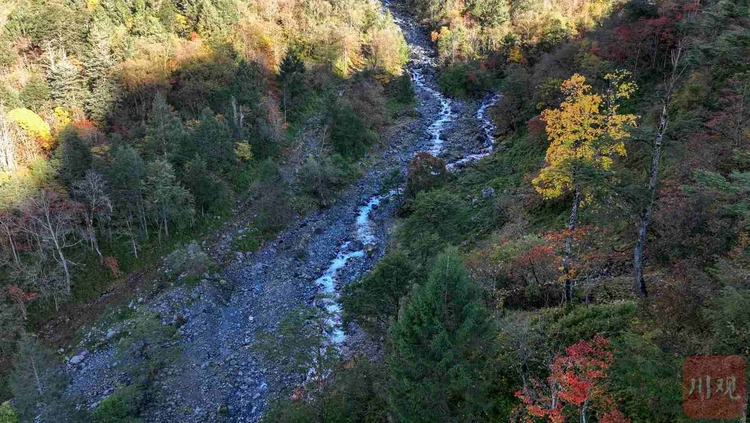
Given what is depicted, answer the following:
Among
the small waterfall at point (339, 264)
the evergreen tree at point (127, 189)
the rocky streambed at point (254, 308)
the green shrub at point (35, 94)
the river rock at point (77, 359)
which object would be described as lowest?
the small waterfall at point (339, 264)

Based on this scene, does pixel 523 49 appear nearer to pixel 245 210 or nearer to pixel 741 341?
pixel 245 210

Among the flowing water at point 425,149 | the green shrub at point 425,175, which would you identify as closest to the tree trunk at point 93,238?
the flowing water at point 425,149

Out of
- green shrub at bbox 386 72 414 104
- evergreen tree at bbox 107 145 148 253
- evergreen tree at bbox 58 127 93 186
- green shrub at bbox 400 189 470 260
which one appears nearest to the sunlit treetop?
green shrub at bbox 400 189 470 260

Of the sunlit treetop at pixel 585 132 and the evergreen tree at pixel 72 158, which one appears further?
the evergreen tree at pixel 72 158

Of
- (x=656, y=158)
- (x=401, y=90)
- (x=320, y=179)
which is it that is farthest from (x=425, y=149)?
(x=656, y=158)

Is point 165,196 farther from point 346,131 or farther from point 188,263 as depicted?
point 346,131

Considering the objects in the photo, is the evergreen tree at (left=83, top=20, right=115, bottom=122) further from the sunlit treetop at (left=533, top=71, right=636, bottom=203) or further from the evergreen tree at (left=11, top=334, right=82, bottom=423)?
the sunlit treetop at (left=533, top=71, right=636, bottom=203)

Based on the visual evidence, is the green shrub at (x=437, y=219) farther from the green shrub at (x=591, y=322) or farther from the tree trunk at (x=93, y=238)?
the tree trunk at (x=93, y=238)

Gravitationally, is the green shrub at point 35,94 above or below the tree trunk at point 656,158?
above
